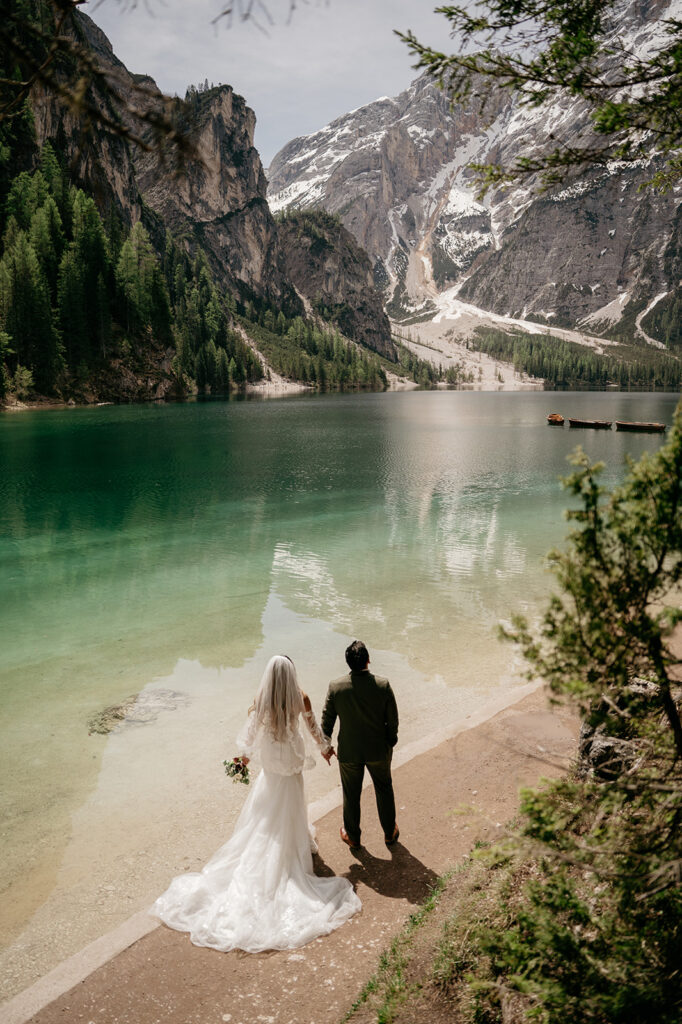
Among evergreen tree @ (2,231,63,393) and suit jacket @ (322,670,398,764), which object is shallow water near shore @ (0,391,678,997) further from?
evergreen tree @ (2,231,63,393)

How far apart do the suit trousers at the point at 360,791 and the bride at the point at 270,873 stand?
1.65 ft

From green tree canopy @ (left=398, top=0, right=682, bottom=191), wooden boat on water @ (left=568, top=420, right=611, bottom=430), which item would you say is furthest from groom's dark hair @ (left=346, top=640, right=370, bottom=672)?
wooden boat on water @ (left=568, top=420, right=611, bottom=430)

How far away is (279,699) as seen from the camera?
21.4 feet

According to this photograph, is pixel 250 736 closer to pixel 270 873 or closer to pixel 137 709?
pixel 270 873

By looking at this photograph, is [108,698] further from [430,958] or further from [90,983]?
[430,958]

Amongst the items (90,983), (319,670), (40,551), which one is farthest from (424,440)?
(90,983)

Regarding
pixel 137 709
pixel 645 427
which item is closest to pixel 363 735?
pixel 137 709

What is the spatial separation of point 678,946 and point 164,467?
137ft

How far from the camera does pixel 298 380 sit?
199 metres

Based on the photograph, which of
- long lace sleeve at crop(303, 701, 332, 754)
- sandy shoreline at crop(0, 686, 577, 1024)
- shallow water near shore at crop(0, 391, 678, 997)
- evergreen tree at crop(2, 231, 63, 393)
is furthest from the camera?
evergreen tree at crop(2, 231, 63, 393)

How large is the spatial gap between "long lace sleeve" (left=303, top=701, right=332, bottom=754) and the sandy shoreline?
3.97ft

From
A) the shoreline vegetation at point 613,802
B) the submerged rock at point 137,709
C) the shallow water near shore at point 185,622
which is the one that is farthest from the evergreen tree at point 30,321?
the shoreline vegetation at point 613,802

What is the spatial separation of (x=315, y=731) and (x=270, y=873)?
149 centimetres

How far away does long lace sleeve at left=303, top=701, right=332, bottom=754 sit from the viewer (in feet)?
22.2
